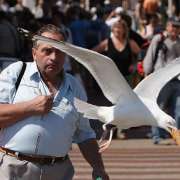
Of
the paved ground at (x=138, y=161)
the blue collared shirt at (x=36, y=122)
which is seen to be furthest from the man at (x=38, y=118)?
the paved ground at (x=138, y=161)

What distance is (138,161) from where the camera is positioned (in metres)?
8.59

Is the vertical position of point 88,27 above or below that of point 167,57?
below

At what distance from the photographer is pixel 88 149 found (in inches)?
167

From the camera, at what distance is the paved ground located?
310 inches

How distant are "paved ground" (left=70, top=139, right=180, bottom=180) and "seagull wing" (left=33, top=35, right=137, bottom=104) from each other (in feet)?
10.6

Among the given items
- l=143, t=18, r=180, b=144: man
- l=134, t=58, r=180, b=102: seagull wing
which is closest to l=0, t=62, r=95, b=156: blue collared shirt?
l=134, t=58, r=180, b=102: seagull wing

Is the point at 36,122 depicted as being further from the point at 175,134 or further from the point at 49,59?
the point at 175,134

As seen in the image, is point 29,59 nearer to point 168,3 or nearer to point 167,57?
point 167,57

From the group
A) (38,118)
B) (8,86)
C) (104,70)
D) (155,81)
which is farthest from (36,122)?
(155,81)

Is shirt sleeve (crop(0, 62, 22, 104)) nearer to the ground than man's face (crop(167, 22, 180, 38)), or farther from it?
farther from it

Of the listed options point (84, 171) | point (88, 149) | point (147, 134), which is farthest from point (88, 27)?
point (88, 149)

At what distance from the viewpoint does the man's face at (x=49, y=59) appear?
392 centimetres

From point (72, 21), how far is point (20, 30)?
10.1m

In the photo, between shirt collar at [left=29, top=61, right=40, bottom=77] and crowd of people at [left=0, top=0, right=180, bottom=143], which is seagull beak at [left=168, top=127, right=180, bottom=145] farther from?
crowd of people at [left=0, top=0, right=180, bottom=143]
